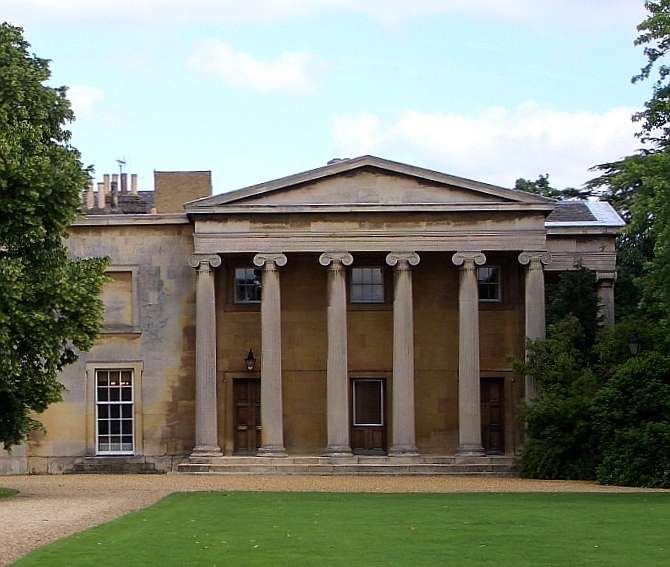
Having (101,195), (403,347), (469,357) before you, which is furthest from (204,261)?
(101,195)

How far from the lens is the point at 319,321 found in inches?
1703

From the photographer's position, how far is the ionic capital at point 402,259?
40.9 metres

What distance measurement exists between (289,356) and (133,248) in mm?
5425

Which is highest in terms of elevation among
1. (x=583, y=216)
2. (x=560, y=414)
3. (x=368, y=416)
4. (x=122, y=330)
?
(x=583, y=216)

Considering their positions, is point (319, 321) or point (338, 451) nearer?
point (338, 451)

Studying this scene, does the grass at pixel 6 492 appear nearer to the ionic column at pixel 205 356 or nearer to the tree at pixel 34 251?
the tree at pixel 34 251

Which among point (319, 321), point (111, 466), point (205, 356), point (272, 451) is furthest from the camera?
point (319, 321)

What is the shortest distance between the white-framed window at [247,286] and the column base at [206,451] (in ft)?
15.1

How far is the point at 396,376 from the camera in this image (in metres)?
41.0

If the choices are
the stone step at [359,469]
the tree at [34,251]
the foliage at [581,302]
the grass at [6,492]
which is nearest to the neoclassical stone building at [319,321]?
the stone step at [359,469]

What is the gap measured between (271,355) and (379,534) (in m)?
20.1

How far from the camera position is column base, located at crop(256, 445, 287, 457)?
40.7 meters

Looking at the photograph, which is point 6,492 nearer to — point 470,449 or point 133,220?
point 133,220

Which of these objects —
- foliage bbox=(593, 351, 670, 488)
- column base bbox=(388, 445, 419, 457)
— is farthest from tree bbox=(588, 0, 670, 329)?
column base bbox=(388, 445, 419, 457)
